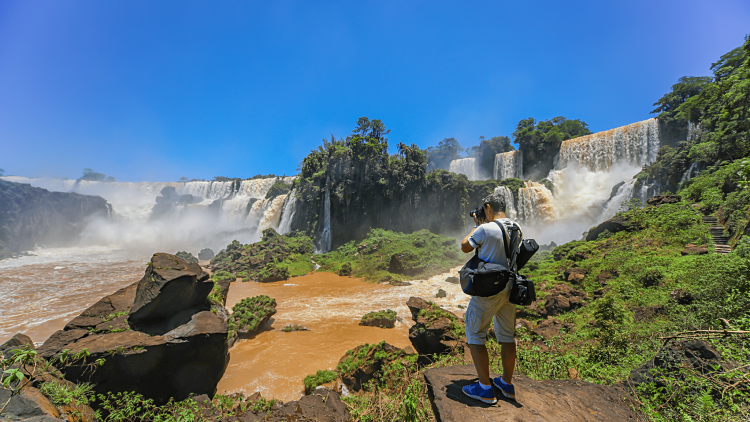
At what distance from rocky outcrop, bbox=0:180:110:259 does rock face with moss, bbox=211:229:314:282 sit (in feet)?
71.5

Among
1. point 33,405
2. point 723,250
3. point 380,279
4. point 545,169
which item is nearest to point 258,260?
point 380,279

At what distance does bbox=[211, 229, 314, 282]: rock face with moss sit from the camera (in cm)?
1797

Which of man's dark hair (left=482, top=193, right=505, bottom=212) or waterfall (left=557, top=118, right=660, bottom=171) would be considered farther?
waterfall (left=557, top=118, right=660, bottom=171)

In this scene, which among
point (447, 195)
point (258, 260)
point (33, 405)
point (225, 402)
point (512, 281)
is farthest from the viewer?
point (447, 195)

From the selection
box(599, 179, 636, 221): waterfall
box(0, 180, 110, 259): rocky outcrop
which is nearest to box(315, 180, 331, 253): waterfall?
box(599, 179, 636, 221): waterfall

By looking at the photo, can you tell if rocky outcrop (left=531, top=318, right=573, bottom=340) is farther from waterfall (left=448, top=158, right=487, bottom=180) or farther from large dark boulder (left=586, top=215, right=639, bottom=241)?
waterfall (left=448, top=158, right=487, bottom=180)

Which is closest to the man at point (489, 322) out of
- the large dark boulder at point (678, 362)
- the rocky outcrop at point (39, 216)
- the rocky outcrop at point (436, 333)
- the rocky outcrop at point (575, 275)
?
the large dark boulder at point (678, 362)

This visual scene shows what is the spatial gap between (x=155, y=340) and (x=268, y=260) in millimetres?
15530

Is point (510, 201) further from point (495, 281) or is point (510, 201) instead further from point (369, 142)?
point (495, 281)

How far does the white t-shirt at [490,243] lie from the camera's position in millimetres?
2539

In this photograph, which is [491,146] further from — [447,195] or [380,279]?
[380,279]

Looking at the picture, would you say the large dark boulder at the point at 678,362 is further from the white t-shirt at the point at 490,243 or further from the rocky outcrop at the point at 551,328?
the rocky outcrop at the point at 551,328

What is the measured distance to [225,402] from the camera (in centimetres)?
475

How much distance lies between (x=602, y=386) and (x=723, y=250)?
886 cm
